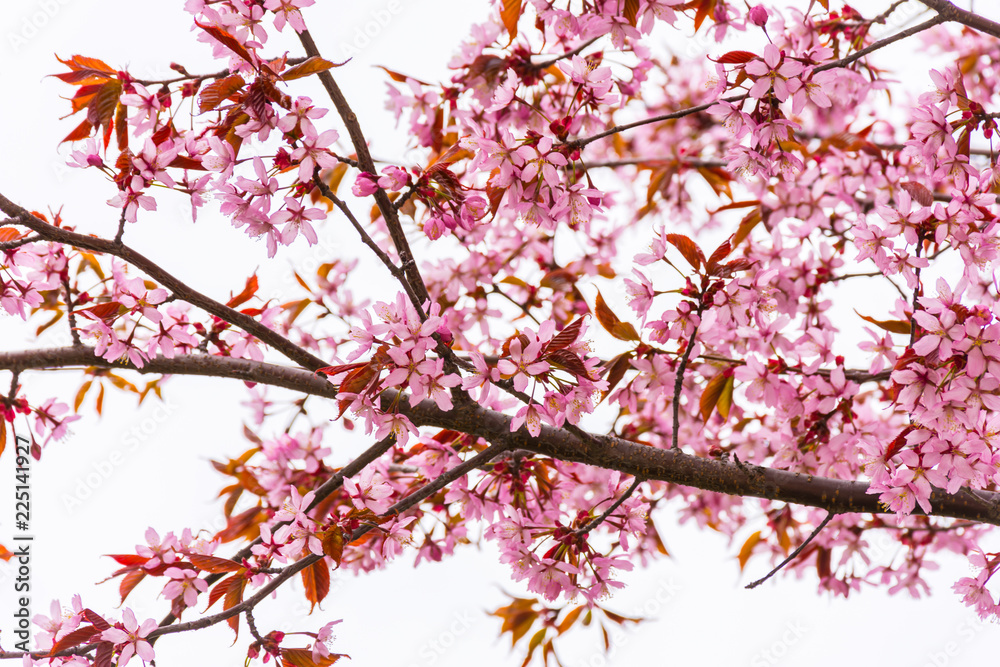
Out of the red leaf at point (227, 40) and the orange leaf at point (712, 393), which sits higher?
the red leaf at point (227, 40)

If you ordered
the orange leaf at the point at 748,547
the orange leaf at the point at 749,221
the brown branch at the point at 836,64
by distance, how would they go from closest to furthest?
the brown branch at the point at 836,64 → the orange leaf at the point at 749,221 → the orange leaf at the point at 748,547

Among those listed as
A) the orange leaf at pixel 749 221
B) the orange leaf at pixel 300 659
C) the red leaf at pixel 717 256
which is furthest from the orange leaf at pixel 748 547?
the orange leaf at pixel 300 659

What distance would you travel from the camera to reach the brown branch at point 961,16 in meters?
1.09

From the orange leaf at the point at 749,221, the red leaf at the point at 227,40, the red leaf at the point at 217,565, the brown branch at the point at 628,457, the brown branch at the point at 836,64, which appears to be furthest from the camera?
the orange leaf at the point at 749,221

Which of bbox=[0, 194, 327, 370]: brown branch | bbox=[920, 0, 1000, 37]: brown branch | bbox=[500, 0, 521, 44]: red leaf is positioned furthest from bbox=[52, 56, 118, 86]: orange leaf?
bbox=[920, 0, 1000, 37]: brown branch

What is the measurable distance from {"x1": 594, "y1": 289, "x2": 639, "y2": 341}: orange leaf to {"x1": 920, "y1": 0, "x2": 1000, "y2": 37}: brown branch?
685 mm

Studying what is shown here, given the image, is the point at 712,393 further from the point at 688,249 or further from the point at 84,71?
the point at 84,71

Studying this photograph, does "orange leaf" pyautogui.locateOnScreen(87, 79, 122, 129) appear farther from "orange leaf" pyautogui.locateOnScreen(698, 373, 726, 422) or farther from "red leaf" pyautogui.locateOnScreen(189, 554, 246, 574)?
"orange leaf" pyautogui.locateOnScreen(698, 373, 726, 422)

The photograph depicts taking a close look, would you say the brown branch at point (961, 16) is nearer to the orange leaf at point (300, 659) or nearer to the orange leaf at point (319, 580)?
the orange leaf at point (319, 580)

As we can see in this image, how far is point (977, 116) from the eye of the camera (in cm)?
117

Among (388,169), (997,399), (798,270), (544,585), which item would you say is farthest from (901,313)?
(388,169)

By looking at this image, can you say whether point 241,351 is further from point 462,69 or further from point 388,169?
point 462,69

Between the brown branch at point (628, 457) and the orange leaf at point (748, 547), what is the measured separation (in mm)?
643

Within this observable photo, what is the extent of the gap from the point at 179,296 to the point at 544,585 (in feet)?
2.68
